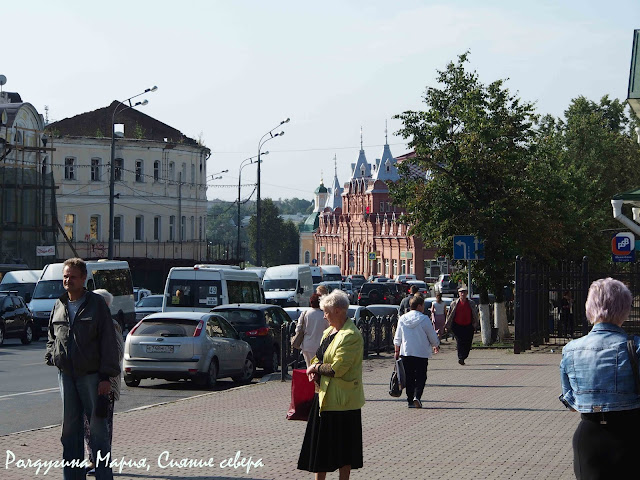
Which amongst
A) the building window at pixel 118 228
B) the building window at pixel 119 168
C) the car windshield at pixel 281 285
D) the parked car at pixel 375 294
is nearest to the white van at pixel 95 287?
the car windshield at pixel 281 285

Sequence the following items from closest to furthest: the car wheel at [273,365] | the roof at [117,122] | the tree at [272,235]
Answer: the car wheel at [273,365]
the roof at [117,122]
the tree at [272,235]

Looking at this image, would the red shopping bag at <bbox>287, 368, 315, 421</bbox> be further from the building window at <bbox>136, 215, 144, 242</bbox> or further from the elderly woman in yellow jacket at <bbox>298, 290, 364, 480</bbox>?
the building window at <bbox>136, 215, 144, 242</bbox>

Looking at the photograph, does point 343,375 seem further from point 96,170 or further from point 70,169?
point 96,170

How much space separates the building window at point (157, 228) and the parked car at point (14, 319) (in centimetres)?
4738

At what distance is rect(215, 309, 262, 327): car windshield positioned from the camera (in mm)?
23969

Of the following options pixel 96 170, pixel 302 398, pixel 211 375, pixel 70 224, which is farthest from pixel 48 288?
pixel 96 170

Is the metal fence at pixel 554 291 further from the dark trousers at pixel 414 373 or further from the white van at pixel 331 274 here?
the white van at pixel 331 274

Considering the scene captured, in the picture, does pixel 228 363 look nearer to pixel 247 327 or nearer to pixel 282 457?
pixel 247 327

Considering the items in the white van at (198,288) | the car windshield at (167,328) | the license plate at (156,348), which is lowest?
the license plate at (156,348)

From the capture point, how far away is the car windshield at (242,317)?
78.6 feet

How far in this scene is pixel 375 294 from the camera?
6216cm

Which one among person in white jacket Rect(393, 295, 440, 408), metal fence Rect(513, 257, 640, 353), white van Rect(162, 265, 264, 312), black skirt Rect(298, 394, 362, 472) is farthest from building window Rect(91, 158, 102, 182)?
black skirt Rect(298, 394, 362, 472)

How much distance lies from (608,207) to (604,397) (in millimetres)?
58596

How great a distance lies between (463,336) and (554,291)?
4.58m
